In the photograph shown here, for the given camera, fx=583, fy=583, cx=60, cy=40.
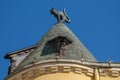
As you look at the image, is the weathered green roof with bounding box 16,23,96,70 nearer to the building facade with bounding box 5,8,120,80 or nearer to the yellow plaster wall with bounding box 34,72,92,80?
the building facade with bounding box 5,8,120,80

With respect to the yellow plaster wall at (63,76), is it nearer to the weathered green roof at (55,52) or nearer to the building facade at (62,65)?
the building facade at (62,65)

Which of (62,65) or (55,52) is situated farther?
(55,52)

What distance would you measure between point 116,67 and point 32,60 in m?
4.06

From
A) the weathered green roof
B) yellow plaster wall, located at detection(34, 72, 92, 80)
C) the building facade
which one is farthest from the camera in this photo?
the weathered green roof

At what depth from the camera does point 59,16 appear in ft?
104

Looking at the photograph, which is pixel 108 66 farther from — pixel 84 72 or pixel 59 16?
pixel 59 16

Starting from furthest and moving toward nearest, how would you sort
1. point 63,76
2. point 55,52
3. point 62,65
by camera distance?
point 55,52 < point 62,65 < point 63,76

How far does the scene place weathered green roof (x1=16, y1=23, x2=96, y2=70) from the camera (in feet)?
91.7

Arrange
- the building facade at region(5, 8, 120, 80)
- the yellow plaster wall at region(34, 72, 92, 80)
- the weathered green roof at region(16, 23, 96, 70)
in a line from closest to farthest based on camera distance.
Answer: the yellow plaster wall at region(34, 72, 92, 80), the building facade at region(5, 8, 120, 80), the weathered green roof at region(16, 23, 96, 70)

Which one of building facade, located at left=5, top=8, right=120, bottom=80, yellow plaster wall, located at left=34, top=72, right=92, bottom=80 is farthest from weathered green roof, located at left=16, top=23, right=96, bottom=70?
yellow plaster wall, located at left=34, top=72, right=92, bottom=80

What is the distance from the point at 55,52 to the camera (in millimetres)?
28125

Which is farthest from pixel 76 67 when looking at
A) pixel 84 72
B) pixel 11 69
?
pixel 11 69

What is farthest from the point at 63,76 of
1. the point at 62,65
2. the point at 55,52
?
the point at 55,52

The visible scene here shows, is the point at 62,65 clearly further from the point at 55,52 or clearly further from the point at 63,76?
the point at 55,52
